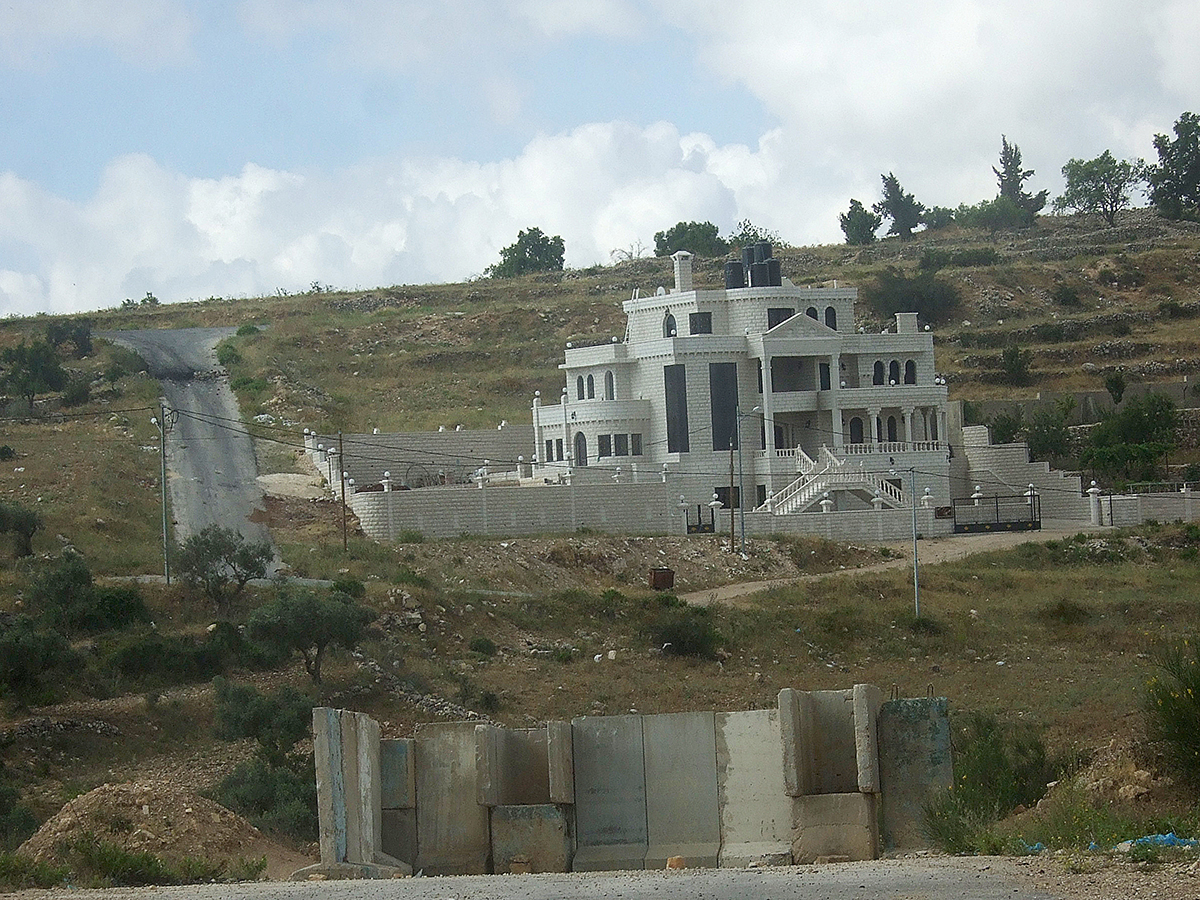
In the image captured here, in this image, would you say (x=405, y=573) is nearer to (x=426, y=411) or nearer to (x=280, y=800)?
(x=280, y=800)

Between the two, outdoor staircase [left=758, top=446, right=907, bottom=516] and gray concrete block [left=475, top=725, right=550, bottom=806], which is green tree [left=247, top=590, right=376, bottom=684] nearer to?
gray concrete block [left=475, top=725, right=550, bottom=806]

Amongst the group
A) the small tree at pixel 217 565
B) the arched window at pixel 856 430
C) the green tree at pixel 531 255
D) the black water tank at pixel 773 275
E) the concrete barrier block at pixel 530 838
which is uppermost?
the green tree at pixel 531 255

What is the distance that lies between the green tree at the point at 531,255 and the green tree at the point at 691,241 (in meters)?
8.16

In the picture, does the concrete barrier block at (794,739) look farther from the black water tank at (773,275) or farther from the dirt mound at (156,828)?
the black water tank at (773,275)

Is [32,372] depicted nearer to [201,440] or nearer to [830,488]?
[201,440]

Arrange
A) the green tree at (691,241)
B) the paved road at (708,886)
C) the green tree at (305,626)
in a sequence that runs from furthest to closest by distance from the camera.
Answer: the green tree at (691,241) < the green tree at (305,626) < the paved road at (708,886)

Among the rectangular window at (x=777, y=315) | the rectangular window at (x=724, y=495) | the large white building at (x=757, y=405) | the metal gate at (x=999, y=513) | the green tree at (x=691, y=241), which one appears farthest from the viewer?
the green tree at (x=691, y=241)

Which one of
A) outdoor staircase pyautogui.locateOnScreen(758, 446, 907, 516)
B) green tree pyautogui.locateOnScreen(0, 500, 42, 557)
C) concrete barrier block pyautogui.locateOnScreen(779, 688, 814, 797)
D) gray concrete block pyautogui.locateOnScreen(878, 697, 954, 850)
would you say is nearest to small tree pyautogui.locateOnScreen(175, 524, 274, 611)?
green tree pyautogui.locateOnScreen(0, 500, 42, 557)

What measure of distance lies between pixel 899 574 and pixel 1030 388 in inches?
1495

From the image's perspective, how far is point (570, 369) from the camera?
72750 millimetres

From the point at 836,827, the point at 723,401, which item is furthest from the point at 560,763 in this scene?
the point at 723,401

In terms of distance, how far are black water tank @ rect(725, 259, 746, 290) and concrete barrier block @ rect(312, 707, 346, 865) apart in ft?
166

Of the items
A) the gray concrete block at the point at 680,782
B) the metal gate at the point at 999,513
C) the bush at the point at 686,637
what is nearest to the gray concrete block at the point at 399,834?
the gray concrete block at the point at 680,782

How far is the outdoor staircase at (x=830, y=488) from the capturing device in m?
63.3
